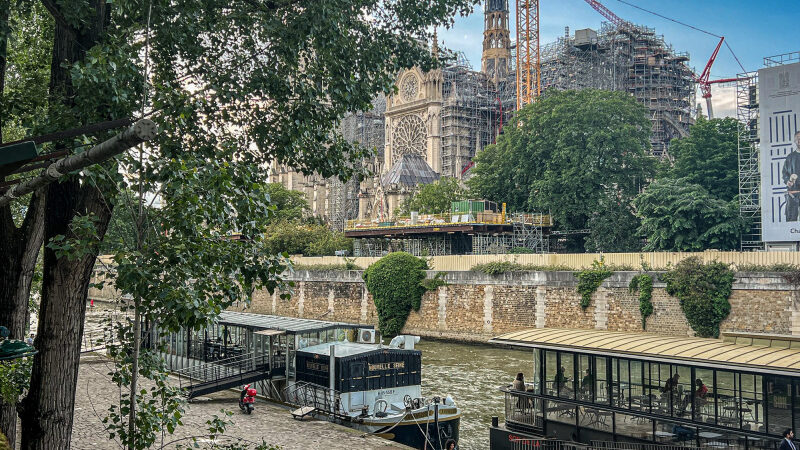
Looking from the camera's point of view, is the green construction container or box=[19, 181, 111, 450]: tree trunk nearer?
box=[19, 181, 111, 450]: tree trunk

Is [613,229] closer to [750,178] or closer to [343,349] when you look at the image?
[750,178]

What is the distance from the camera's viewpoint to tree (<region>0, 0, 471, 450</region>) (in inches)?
280

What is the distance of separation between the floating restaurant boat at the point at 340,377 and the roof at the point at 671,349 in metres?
3.38

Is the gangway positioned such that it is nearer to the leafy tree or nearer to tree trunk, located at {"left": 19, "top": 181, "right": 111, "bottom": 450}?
tree trunk, located at {"left": 19, "top": 181, "right": 111, "bottom": 450}

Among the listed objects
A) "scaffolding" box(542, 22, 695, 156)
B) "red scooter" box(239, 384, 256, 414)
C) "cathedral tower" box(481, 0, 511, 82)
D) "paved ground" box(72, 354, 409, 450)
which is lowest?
"paved ground" box(72, 354, 409, 450)

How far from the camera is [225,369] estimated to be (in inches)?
1040

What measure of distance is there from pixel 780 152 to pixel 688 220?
23.0 ft

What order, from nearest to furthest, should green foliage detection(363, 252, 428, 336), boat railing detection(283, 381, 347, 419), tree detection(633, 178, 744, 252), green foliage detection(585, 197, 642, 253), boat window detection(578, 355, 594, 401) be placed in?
boat window detection(578, 355, 594, 401), boat railing detection(283, 381, 347, 419), tree detection(633, 178, 744, 252), green foliage detection(363, 252, 428, 336), green foliage detection(585, 197, 642, 253)

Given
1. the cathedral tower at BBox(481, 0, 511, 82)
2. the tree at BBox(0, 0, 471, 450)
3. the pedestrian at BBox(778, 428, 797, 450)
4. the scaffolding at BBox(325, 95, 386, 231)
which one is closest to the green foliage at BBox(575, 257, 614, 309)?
the pedestrian at BBox(778, 428, 797, 450)

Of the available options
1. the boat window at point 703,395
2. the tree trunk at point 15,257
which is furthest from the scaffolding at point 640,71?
the tree trunk at point 15,257

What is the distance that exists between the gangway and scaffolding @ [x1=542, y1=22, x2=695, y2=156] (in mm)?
63725

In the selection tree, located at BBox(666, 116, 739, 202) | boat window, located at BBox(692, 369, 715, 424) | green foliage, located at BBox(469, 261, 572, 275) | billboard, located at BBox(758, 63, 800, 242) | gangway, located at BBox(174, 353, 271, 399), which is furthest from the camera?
tree, located at BBox(666, 116, 739, 202)

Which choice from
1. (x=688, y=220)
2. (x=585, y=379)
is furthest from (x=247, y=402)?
(x=688, y=220)

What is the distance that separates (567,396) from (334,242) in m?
54.1
